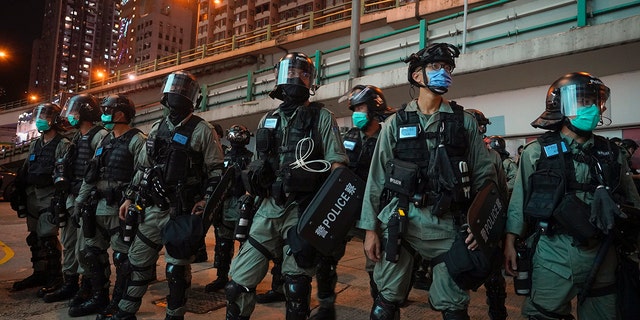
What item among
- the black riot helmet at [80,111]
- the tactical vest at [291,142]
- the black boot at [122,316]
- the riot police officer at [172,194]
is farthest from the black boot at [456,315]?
the black riot helmet at [80,111]

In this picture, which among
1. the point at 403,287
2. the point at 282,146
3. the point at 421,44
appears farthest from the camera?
the point at 421,44

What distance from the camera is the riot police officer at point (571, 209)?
8.02ft

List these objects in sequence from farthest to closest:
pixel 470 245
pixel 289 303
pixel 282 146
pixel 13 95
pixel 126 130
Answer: pixel 13 95 < pixel 126 130 < pixel 282 146 < pixel 289 303 < pixel 470 245

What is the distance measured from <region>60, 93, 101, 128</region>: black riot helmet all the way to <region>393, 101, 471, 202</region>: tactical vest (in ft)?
13.2

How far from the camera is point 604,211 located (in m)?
2.33

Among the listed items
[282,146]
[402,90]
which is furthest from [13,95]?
[282,146]

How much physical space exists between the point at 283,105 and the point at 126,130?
205 centimetres

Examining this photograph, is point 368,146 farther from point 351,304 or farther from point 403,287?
point 403,287

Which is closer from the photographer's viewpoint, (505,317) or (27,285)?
(505,317)

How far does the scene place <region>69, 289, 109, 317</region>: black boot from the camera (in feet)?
12.8

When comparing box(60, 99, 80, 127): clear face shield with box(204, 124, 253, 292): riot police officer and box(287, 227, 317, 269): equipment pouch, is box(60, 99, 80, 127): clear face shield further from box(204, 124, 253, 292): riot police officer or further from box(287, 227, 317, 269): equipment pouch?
box(287, 227, 317, 269): equipment pouch

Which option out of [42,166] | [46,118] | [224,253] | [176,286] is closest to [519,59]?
[224,253]

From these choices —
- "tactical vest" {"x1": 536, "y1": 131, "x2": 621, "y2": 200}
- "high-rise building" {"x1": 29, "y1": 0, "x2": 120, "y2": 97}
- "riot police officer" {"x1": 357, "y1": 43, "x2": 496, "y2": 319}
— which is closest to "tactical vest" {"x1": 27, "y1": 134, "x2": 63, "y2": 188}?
"riot police officer" {"x1": 357, "y1": 43, "x2": 496, "y2": 319}

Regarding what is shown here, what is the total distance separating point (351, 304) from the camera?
4.46 m
